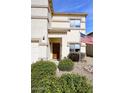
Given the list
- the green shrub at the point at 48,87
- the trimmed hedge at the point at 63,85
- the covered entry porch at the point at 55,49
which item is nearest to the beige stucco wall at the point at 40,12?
the covered entry porch at the point at 55,49

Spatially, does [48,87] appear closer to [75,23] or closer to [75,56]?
[75,56]

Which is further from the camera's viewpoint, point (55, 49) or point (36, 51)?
point (55, 49)

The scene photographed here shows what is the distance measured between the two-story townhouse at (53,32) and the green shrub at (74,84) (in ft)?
29.2

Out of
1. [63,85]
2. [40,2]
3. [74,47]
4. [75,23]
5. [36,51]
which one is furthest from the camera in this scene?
[75,23]

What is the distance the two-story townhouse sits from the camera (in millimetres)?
13780

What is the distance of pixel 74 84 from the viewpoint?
395 cm

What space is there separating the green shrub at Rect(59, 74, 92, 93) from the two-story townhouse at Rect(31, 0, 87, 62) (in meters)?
8.91

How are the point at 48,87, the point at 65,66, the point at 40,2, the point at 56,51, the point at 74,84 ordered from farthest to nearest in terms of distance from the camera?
the point at 56,51 → the point at 40,2 → the point at 65,66 → the point at 74,84 → the point at 48,87

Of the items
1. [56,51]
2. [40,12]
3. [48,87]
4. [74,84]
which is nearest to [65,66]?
[40,12]

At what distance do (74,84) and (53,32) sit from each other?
12154 millimetres

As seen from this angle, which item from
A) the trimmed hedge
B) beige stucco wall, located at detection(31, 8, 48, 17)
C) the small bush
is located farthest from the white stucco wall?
the trimmed hedge

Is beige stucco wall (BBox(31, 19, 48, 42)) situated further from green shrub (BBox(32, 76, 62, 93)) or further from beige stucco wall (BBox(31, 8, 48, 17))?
green shrub (BBox(32, 76, 62, 93))
